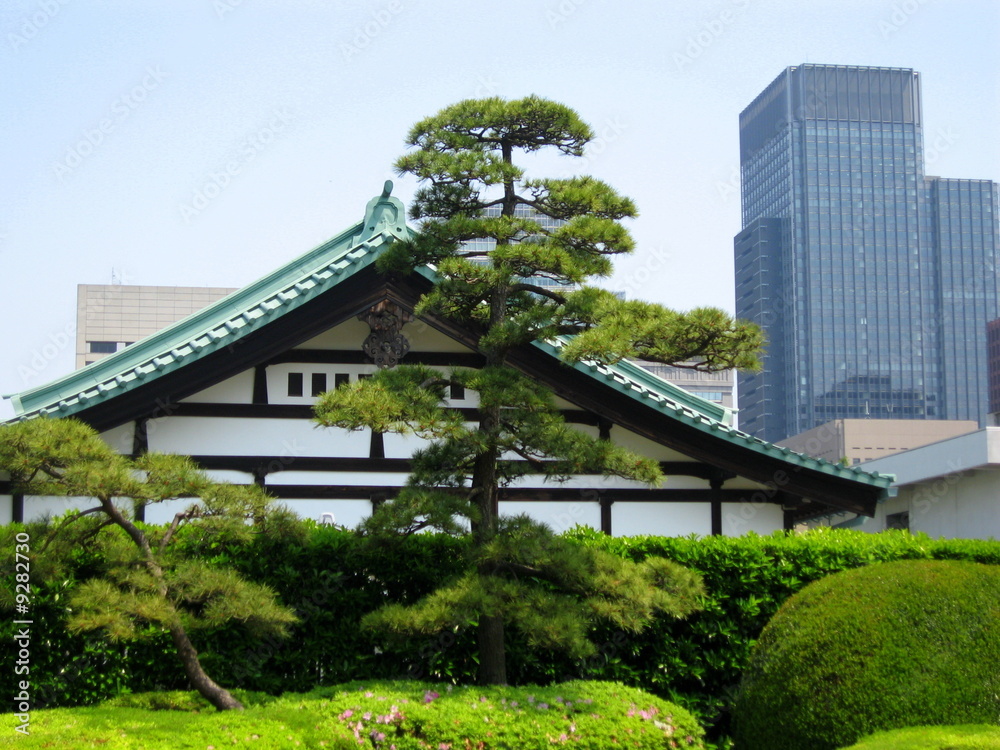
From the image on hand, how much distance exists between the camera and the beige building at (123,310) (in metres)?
71.6

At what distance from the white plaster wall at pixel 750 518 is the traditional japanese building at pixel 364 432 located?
0.6 inches

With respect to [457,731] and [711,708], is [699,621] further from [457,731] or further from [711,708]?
[457,731]

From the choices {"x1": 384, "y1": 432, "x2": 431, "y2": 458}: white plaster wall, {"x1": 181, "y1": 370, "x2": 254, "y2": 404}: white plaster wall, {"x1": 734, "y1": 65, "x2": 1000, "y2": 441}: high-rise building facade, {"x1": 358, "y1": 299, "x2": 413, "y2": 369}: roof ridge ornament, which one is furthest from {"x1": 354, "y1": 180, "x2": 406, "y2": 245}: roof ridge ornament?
{"x1": 734, "y1": 65, "x2": 1000, "y2": 441}: high-rise building facade

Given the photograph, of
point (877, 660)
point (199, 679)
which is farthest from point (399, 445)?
point (877, 660)

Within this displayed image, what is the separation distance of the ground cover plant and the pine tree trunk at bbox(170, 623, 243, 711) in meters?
0.13

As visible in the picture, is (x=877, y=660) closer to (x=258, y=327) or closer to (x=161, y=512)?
(x=258, y=327)

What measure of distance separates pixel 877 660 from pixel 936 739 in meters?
1.05

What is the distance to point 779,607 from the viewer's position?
10.9 meters

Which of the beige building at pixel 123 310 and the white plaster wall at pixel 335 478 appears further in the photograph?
the beige building at pixel 123 310

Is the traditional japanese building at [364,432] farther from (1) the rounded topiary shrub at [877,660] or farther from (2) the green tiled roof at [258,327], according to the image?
(1) the rounded topiary shrub at [877,660]

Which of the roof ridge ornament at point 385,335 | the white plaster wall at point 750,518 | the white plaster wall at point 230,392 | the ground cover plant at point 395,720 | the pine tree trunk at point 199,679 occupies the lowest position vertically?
the ground cover plant at point 395,720

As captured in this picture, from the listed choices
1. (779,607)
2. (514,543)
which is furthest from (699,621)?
(514,543)

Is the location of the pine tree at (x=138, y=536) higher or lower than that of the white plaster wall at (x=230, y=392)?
lower

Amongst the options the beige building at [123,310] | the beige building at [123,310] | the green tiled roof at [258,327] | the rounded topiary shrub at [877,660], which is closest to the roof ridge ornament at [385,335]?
the green tiled roof at [258,327]
